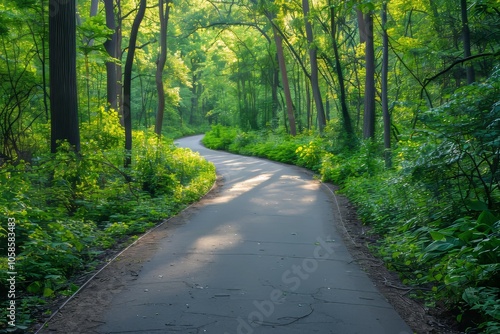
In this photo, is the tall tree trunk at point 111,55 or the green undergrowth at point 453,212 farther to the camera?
the tall tree trunk at point 111,55

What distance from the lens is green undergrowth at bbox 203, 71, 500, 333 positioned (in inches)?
219

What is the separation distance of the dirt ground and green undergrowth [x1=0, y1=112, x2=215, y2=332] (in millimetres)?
240

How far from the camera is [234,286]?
6508mm

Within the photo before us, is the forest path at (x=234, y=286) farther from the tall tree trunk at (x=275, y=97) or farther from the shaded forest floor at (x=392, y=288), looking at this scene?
the tall tree trunk at (x=275, y=97)

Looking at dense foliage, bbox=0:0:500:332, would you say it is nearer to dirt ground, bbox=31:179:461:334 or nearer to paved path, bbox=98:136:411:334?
dirt ground, bbox=31:179:461:334

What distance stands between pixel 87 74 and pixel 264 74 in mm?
30679

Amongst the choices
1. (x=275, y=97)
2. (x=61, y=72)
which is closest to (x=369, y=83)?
(x=61, y=72)

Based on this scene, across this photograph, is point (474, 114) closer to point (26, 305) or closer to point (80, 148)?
point (26, 305)

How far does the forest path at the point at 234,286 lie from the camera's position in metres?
5.32

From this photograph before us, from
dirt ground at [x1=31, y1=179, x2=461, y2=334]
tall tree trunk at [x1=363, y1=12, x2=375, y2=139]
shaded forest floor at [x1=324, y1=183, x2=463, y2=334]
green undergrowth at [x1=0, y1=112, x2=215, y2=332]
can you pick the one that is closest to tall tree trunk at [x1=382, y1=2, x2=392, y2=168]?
tall tree trunk at [x1=363, y1=12, x2=375, y2=139]

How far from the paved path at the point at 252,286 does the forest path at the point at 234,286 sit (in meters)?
0.01

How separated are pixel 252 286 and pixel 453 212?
342 cm

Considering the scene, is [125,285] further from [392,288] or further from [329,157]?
[329,157]

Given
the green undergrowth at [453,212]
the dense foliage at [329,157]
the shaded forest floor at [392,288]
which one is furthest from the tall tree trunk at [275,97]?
the shaded forest floor at [392,288]
